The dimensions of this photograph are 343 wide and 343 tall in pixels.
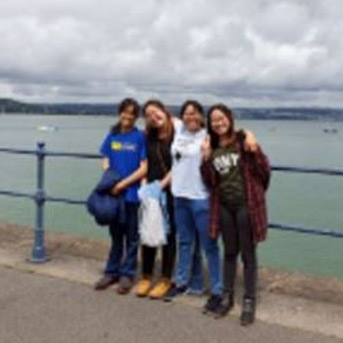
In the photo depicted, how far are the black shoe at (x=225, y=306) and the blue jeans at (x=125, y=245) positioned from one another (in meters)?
0.96

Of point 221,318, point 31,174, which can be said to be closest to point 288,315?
point 221,318

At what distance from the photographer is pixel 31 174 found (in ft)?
111

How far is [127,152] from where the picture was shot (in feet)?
17.9

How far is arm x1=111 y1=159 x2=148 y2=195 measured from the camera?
5.39 metres

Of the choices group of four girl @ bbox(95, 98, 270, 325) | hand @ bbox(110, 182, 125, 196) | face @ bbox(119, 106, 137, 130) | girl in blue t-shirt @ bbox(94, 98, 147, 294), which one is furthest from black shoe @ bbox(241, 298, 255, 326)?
face @ bbox(119, 106, 137, 130)

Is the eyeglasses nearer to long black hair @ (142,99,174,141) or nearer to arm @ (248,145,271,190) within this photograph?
long black hair @ (142,99,174,141)

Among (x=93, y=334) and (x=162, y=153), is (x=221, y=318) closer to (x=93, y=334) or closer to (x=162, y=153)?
(x=93, y=334)

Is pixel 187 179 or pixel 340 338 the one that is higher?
pixel 187 179

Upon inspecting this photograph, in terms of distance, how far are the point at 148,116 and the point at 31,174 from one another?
29.2 m

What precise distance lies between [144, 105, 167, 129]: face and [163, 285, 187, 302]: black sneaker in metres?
1.32

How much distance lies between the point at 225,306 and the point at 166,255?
0.78 meters

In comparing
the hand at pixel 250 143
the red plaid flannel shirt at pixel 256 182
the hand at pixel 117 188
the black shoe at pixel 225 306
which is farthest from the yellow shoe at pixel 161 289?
the hand at pixel 250 143

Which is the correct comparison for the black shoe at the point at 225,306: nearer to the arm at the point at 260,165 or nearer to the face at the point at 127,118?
the arm at the point at 260,165

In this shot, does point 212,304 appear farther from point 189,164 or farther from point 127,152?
point 127,152
